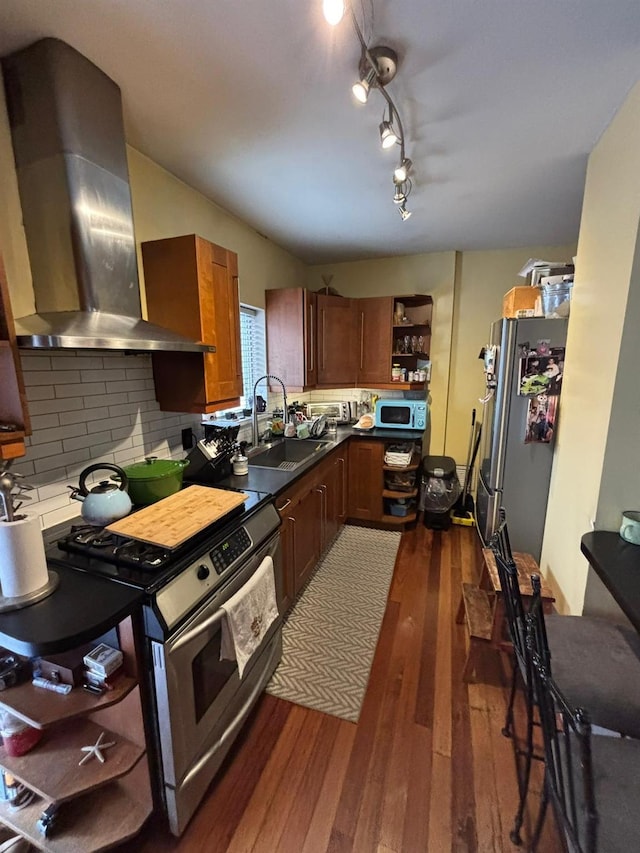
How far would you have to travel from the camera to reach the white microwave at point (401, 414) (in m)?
3.32

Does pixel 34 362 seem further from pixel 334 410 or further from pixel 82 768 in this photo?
pixel 334 410

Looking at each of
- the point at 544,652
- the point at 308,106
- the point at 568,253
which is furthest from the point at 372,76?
the point at 568,253

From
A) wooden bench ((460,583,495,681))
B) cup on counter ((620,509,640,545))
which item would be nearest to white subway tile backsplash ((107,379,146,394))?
wooden bench ((460,583,495,681))

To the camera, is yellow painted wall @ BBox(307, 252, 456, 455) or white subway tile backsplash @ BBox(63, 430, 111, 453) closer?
white subway tile backsplash @ BBox(63, 430, 111, 453)

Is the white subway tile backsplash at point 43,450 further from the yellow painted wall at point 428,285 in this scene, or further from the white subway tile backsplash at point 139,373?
the yellow painted wall at point 428,285

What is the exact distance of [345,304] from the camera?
342cm

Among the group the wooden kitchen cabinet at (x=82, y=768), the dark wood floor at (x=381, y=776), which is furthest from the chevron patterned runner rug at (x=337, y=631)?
the wooden kitchen cabinet at (x=82, y=768)

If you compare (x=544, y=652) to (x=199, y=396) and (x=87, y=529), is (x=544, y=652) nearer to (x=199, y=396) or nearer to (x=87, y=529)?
(x=87, y=529)

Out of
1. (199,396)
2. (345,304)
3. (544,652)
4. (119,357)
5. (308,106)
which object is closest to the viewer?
(544,652)

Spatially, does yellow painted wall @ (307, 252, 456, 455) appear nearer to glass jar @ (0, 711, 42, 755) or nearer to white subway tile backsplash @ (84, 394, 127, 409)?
white subway tile backsplash @ (84, 394, 127, 409)

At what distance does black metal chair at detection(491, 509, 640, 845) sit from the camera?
43.1 inches

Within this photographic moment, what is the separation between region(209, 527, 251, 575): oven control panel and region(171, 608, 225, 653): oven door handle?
0.14m

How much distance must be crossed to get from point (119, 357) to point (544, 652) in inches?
79.5

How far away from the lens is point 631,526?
1.39 metres
